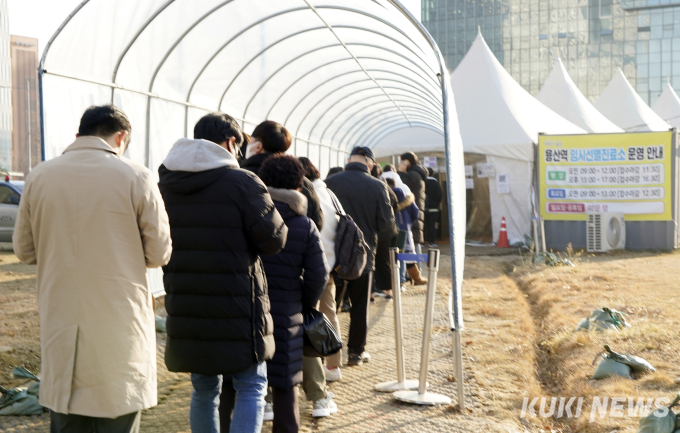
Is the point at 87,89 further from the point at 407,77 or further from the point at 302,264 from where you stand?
the point at 407,77

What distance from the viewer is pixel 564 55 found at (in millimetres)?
80062

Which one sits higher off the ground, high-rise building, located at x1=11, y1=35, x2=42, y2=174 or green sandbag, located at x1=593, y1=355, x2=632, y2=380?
high-rise building, located at x1=11, y1=35, x2=42, y2=174

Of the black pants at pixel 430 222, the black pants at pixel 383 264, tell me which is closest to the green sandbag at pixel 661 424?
the black pants at pixel 383 264

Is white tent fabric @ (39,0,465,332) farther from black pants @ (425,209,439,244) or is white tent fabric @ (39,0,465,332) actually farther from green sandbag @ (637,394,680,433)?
black pants @ (425,209,439,244)

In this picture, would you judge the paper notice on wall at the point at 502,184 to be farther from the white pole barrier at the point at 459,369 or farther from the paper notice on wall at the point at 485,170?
the white pole barrier at the point at 459,369

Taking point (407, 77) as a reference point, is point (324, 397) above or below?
below

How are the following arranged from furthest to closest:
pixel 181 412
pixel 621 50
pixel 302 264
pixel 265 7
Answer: pixel 621 50 → pixel 265 7 → pixel 181 412 → pixel 302 264

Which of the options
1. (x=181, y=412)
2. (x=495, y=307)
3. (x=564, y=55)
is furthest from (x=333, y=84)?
(x=564, y=55)

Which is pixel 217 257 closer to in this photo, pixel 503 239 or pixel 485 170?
pixel 503 239

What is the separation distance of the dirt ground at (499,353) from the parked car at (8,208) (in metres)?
5.19

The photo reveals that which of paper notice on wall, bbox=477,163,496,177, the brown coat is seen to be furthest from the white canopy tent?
the brown coat

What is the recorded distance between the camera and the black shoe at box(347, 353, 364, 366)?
19.7 feet

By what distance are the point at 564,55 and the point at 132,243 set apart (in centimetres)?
8421

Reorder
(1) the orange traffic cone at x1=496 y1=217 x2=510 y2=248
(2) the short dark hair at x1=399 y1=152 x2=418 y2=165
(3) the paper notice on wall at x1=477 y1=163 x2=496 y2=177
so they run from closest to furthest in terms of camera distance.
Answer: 1. (2) the short dark hair at x1=399 y1=152 x2=418 y2=165
2. (1) the orange traffic cone at x1=496 y1=217 x2=510 y2=248
3. (3) the paper notice on wall at x1=477 y1=163 x2=496 y2=177
